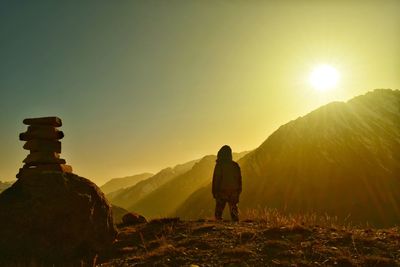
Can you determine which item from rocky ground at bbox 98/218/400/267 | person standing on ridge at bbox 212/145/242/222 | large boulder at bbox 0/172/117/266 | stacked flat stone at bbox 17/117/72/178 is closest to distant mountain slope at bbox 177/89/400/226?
person standing on ridge at bbox 212/145/242/222

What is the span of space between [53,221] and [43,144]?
28.0 ft

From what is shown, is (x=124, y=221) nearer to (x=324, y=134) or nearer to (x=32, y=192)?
(x=32, y=192)

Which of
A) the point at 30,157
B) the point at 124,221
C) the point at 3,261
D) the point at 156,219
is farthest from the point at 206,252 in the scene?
the point at 30,157

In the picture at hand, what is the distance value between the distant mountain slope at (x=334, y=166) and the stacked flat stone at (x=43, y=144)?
9024cm

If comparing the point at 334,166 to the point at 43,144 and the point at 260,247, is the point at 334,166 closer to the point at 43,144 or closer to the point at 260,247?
the point at 43,144

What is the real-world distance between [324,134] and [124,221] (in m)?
132

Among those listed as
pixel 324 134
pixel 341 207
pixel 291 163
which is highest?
pixel 324 134

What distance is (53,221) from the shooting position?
31.3ft

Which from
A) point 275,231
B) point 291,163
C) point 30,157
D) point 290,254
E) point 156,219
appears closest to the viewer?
point 290,254

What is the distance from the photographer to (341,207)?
10600 cm

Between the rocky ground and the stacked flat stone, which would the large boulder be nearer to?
the rocky ground

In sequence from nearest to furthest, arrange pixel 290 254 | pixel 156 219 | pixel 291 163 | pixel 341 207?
pixel 290 254
pixel 156 219
pixel 341 207
pixel 291 163

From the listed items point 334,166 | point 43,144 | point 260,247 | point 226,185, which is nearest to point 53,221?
point 260,247

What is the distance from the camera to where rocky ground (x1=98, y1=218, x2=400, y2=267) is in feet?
25.2
